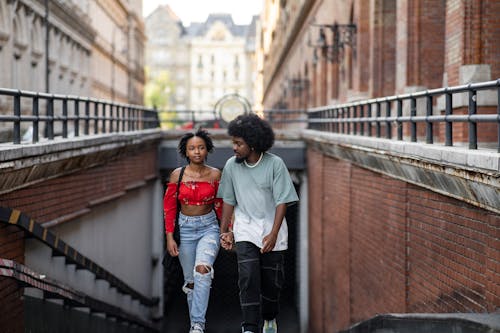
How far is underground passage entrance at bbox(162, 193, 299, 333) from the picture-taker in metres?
26.2

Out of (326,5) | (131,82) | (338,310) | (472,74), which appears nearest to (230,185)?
(472,74)

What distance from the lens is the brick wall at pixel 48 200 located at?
10508mm

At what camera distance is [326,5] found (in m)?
28.5

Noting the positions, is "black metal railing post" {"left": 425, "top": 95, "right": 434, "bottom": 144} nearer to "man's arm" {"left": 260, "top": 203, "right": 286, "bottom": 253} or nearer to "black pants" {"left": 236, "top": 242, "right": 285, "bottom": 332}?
"man's arm" {"left": 260, "top": 203, "right": 286, "bottom": 253}

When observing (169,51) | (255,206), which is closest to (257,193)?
(255,206)

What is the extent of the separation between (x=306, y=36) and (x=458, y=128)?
2273 centimetres

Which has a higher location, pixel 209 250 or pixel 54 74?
pixel 54 74

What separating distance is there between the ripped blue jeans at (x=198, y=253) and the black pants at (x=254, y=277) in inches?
10.6

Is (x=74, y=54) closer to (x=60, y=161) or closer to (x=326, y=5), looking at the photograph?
(x=326, y=5)

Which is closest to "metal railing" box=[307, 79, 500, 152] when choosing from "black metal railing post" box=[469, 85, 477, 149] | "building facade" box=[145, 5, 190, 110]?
"black metal railing post" box=[469, 85, 477, 149]

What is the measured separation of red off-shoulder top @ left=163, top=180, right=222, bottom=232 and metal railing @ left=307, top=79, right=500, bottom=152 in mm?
2052

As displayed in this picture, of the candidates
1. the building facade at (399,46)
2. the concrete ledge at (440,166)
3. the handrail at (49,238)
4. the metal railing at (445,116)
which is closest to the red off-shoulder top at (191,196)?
the concrete ledge at (440,166)

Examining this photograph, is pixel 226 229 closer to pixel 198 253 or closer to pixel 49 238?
pixel 198 253

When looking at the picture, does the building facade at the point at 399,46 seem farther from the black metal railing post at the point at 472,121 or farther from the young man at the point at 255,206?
the young man at the point at 255,206
